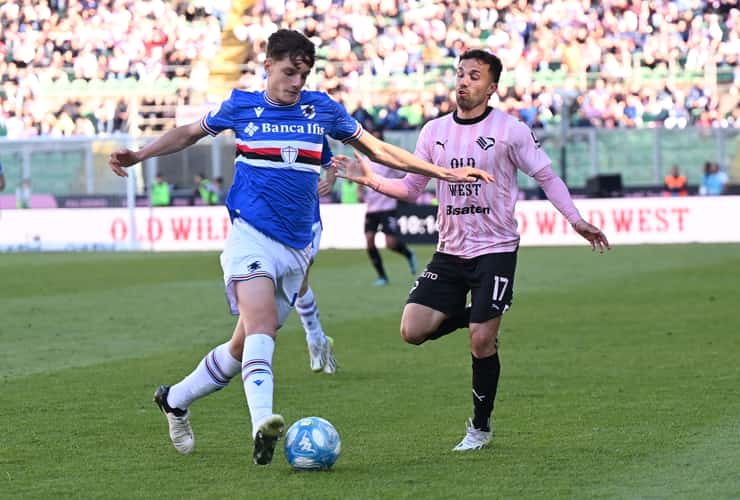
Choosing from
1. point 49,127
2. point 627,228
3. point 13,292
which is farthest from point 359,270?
point 49,127

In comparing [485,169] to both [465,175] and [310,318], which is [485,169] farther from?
[310,318]

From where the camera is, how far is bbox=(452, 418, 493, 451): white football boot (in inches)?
310

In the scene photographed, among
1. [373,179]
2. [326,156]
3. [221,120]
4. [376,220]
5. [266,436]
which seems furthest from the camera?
[376,220]

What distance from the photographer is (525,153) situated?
8188 mm

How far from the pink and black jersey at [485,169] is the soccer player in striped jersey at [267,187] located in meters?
0.42

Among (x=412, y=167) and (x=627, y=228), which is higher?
(x=412, y=167)

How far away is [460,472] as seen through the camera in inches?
282

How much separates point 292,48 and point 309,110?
0.40 m

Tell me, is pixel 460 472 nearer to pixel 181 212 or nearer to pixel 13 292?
pixel 13 292

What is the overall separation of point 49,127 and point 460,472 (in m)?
34.7

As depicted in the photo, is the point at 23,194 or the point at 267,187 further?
the point at 23,194

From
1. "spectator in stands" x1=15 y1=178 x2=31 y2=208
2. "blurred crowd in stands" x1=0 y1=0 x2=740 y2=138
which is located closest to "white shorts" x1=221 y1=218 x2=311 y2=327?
"blurred crowd in stands" x1=0 y1=0 x2=740 y2=138

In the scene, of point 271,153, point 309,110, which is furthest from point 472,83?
point 271,153

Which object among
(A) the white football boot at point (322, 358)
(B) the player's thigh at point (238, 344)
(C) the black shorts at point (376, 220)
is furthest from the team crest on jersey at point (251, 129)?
(C) the black shorts at point (376, 220)
